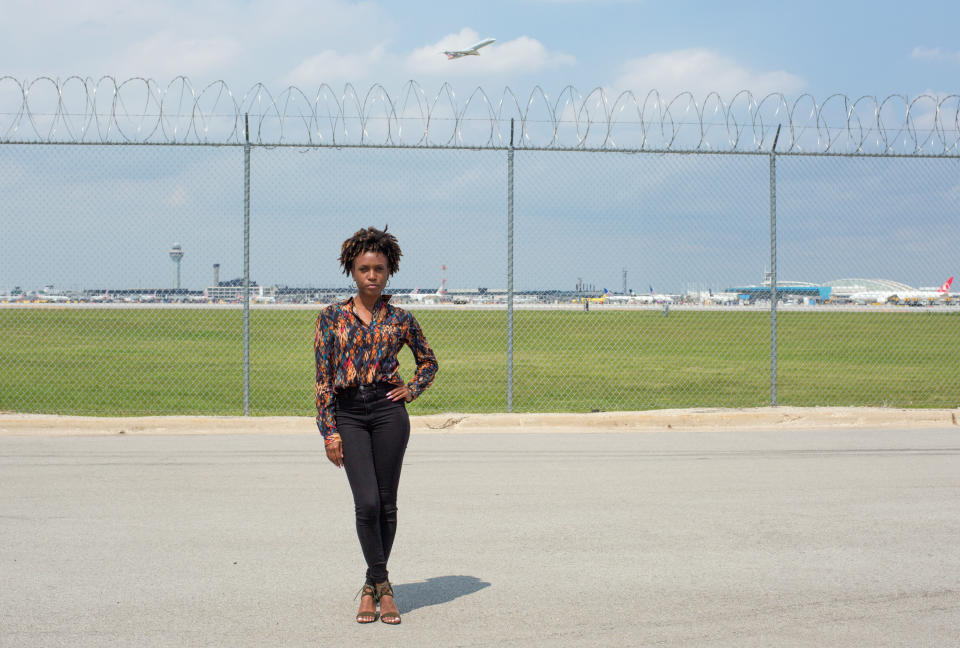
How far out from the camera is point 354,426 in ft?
14.5

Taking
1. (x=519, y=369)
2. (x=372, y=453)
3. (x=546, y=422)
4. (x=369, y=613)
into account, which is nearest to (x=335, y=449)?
(x=372, y=453)

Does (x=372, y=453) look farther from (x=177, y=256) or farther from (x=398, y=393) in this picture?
(x=177, y=256)

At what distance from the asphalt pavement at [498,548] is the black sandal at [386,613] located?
2.1 inches

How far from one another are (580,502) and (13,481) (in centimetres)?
457

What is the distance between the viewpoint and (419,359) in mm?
4801

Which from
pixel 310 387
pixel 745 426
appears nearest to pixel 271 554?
pixel 745 426

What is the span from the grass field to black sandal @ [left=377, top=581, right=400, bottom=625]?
26.4ft

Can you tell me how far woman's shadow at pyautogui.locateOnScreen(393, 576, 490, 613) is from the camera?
4703 mm

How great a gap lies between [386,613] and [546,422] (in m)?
6.59

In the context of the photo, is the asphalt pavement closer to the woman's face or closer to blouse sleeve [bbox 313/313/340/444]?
blouse sleeve [bbox 313/313/340/444]

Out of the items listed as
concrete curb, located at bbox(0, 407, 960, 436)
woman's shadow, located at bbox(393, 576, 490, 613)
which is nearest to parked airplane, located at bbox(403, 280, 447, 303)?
concrete curb, located at bbox(0, 407, 960, 436)

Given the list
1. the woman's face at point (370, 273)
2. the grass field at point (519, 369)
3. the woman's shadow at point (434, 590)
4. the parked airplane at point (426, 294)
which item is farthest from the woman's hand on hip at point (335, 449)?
the grass field at point (519, 369)

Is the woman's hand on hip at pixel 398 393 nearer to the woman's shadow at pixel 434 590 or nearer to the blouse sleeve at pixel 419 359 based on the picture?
the blouse sleeve at pixel 419 359

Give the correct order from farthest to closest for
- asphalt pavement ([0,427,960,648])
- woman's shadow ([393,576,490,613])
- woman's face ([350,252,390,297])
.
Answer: woman's shadow ([393,576,490,613]) < woman's face ([350,252,390,297]) < asphalt pavement ([0,427,960,648])
